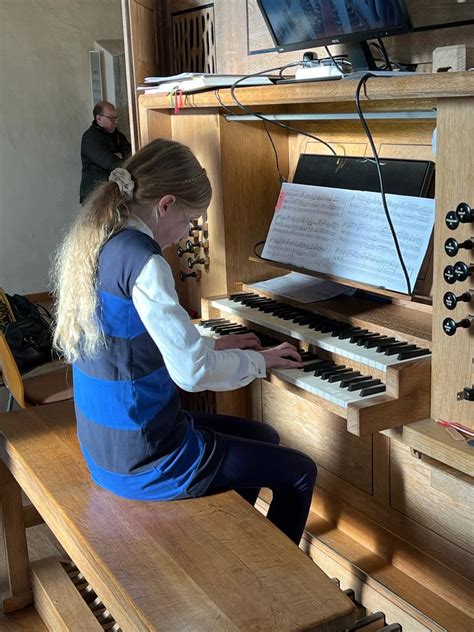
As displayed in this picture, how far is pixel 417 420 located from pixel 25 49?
527cm

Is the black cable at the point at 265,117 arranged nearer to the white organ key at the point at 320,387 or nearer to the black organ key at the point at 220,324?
the black organ key at the point at 220,324

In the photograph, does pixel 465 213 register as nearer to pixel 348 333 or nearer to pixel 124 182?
pixel 348 333

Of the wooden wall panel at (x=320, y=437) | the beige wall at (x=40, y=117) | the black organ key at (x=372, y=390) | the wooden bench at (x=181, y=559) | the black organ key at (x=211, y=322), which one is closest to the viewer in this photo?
the wooden bench at (x=181, y=559)

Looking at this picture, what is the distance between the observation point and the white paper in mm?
2443

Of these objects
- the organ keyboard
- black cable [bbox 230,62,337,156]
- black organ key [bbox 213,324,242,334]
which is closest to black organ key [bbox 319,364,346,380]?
the organ keyboard

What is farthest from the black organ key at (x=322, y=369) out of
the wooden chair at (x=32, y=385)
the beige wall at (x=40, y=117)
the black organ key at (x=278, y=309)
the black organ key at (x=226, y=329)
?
the beige wall at (x=40, y=117)

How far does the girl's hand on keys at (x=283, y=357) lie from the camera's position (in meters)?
2.07

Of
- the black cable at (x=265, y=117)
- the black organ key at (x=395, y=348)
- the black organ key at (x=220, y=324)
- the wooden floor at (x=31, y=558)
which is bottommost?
the wooden floor at (x=31, y=558)

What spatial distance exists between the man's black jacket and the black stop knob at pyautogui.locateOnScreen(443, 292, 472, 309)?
4.46 m

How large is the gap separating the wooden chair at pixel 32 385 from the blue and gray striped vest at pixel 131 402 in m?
0.80

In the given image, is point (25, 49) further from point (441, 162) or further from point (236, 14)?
point (441, 162)

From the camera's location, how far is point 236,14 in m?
2.77

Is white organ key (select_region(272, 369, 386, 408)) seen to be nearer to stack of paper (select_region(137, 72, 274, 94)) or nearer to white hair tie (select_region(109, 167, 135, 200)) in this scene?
white hair tie (select_region(109, 167, 135, 200))

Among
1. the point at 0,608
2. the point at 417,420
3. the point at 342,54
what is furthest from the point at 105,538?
the point at 342,54
